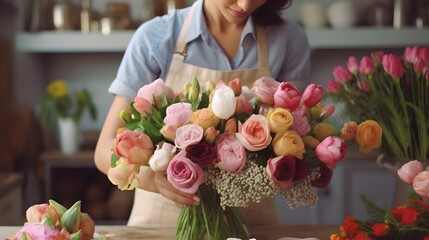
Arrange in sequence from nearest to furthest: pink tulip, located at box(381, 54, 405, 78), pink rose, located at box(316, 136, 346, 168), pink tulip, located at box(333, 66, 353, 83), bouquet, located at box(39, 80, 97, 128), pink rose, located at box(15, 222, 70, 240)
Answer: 1. pink rose, located at box(15, 222, 70, 240)
2. pink rose, located at box(316, 136, 346, 168)
3. pink tulip, located at box(381, 54, 405, 78)
4. pink tulip, located at box(333, 66, 353, 83)
5. bouquet, located at box(39, 80, 97, 128)

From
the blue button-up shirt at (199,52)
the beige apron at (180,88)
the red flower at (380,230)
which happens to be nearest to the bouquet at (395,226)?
the red flower at (380,230)

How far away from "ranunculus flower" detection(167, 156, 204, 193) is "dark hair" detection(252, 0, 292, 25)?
635 millimetres

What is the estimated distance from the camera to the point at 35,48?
314cm

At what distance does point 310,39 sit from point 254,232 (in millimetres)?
1914

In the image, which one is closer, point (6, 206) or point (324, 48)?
point (6, 206)

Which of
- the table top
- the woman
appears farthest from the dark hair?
the table top

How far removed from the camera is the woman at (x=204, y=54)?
1458mm

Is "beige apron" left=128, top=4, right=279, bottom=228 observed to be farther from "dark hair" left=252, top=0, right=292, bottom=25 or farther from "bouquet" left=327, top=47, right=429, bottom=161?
"bouquet" left=327, top=47, right=429, bottom=161

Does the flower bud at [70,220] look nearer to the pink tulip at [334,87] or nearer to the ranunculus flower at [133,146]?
the ranunculus flower at [133,146]

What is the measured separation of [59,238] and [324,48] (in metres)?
2.56

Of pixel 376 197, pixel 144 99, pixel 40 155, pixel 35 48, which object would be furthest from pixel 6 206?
pixel 376 197

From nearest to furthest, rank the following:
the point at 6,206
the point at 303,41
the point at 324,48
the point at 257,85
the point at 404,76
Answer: the point at 257,85
the point at 404,76
the point at 303,41
the point at 6,206
the point at 324,48

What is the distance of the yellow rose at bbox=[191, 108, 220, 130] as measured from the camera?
0.99 metres

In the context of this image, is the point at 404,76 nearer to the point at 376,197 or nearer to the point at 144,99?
the point at 144,99
